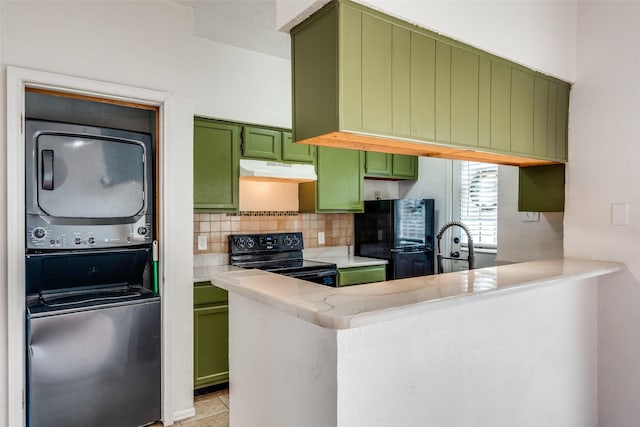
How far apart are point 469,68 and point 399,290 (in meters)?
1.11

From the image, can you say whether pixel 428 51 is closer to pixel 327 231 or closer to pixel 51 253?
pixel 51 253

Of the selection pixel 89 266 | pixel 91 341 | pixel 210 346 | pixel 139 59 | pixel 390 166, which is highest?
pixel 139 59

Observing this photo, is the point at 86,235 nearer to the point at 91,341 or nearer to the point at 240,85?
the point at 91,341

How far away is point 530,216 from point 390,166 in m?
1.65

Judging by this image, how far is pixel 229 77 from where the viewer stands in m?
3.32

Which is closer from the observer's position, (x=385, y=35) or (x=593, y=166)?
(x=385, y=35)

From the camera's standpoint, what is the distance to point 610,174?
7.18ft

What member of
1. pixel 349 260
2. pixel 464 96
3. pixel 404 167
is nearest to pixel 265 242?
pixel 349 260

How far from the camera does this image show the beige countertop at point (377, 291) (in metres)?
1.10

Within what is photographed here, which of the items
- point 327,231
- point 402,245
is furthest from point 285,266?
point 402,245

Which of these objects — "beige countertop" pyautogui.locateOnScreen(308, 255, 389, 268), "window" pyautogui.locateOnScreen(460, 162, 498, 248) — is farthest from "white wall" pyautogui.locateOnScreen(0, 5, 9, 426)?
"window" pyautogui.locateOnScreen(460, 162, 498, 248)

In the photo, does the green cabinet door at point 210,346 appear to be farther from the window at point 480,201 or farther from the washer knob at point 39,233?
the window at point 480,201

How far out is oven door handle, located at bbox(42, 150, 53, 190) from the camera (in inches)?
86.7

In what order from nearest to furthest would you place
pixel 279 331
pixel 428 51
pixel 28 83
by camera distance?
1. pixel 279 331
2. pixel 428 51
3. pixel 28 83
